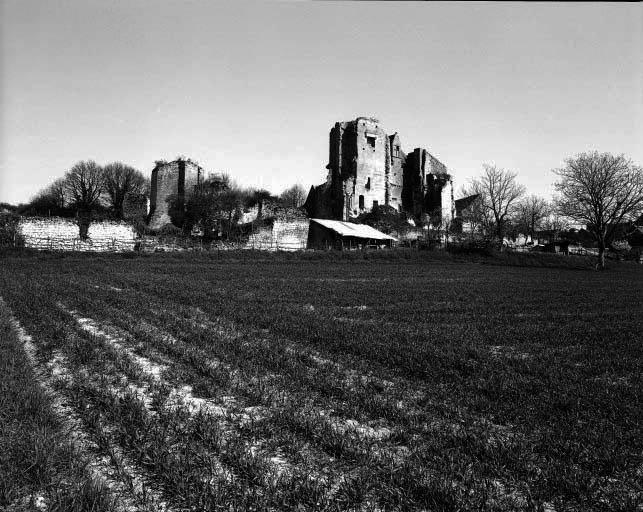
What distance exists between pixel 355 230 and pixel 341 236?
2.77 m

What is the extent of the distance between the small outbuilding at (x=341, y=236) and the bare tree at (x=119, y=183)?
30258 mm

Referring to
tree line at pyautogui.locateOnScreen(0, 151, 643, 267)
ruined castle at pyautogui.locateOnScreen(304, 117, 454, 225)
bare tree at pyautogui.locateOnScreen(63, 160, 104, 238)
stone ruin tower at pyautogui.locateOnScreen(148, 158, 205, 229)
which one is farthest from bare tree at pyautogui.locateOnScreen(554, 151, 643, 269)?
bare tree at pyautogui.locateOnScreen(63, 160, 104, 238)

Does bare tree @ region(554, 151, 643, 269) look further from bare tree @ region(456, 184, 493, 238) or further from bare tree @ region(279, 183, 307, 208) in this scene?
bare tree @ region(279, 183, 307, 208)

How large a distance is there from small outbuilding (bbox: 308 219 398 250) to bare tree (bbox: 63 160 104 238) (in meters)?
31.7

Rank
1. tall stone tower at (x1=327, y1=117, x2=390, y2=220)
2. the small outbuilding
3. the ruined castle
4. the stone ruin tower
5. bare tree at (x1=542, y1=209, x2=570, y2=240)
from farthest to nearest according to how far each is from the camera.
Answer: bare tree at (x1=542, y1=209, x2=570, y2=240)
the ruined castle
tall stone tower at (x1=327, y1=117, x2=390, y2=220)
the stone ruin tower
the small outbuilding

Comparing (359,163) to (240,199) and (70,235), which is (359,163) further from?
(70,235)

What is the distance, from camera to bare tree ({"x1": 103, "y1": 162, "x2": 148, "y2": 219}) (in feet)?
200

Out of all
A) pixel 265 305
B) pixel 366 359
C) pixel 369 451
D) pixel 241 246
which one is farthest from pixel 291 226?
pixel 369 451

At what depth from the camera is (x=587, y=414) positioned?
4207mm

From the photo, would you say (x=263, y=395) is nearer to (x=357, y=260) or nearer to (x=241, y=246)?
(x=357, y=260)

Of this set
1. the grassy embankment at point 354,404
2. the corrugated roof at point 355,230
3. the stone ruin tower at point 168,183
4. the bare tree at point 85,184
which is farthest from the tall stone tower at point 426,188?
the grassy embankment at point 354,404

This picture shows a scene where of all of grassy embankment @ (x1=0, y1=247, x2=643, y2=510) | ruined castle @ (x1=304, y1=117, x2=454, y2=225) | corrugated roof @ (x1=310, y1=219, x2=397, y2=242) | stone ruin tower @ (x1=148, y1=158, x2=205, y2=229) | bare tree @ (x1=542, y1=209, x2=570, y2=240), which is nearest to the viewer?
grassy embankment @ (x1=0, y1=247, x2=643, y2=510)

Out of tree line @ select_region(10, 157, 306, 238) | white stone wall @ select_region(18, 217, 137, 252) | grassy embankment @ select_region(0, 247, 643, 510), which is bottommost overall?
grassy embankment @ select_region(0, 247, 643, 510)

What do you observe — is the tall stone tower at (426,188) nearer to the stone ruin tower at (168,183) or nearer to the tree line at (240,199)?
the tree line at (240,199)
